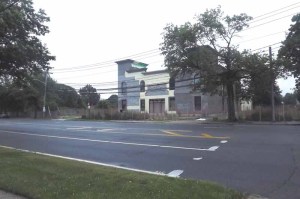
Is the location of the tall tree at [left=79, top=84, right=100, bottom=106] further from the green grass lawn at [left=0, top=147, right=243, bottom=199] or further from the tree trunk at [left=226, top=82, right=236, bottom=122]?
the green grass lawn at [left=0, top=147, right=243, bottom=199]

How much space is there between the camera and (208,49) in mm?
36656

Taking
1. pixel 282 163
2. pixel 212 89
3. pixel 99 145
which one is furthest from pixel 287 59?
pixel 282 163

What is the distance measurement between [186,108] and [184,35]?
30.5 metres

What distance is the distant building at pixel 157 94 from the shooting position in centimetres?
6481

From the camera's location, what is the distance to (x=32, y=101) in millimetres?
77250

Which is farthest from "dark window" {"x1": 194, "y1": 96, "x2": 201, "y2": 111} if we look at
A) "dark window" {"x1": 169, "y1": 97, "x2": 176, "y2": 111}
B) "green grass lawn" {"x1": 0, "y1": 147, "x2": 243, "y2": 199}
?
"green grass lawn" {"x1": 0, "y1": 147, "x2": 243, "y2": 199}

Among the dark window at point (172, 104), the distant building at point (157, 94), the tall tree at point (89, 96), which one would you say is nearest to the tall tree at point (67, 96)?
the tall tree at point (89, 96)

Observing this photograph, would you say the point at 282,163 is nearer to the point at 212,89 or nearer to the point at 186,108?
the point at 212,89

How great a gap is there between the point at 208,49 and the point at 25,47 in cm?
1658

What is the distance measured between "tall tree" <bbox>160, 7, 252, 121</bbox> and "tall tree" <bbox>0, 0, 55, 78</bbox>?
1220 centimetres

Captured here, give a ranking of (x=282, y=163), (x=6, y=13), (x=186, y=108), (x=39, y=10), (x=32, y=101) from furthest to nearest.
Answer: (x=32, y=101) < (x=186, y=108) < (x=39, y=10) < (x=6, y=13) < (x=282, y=163)

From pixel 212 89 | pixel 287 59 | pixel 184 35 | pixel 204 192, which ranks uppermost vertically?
pixel 184 35

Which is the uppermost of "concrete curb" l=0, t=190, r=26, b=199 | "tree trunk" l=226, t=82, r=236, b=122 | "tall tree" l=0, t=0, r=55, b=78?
"tall tree" l=0, t=0, r=55, b=78

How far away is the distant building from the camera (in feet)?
213
